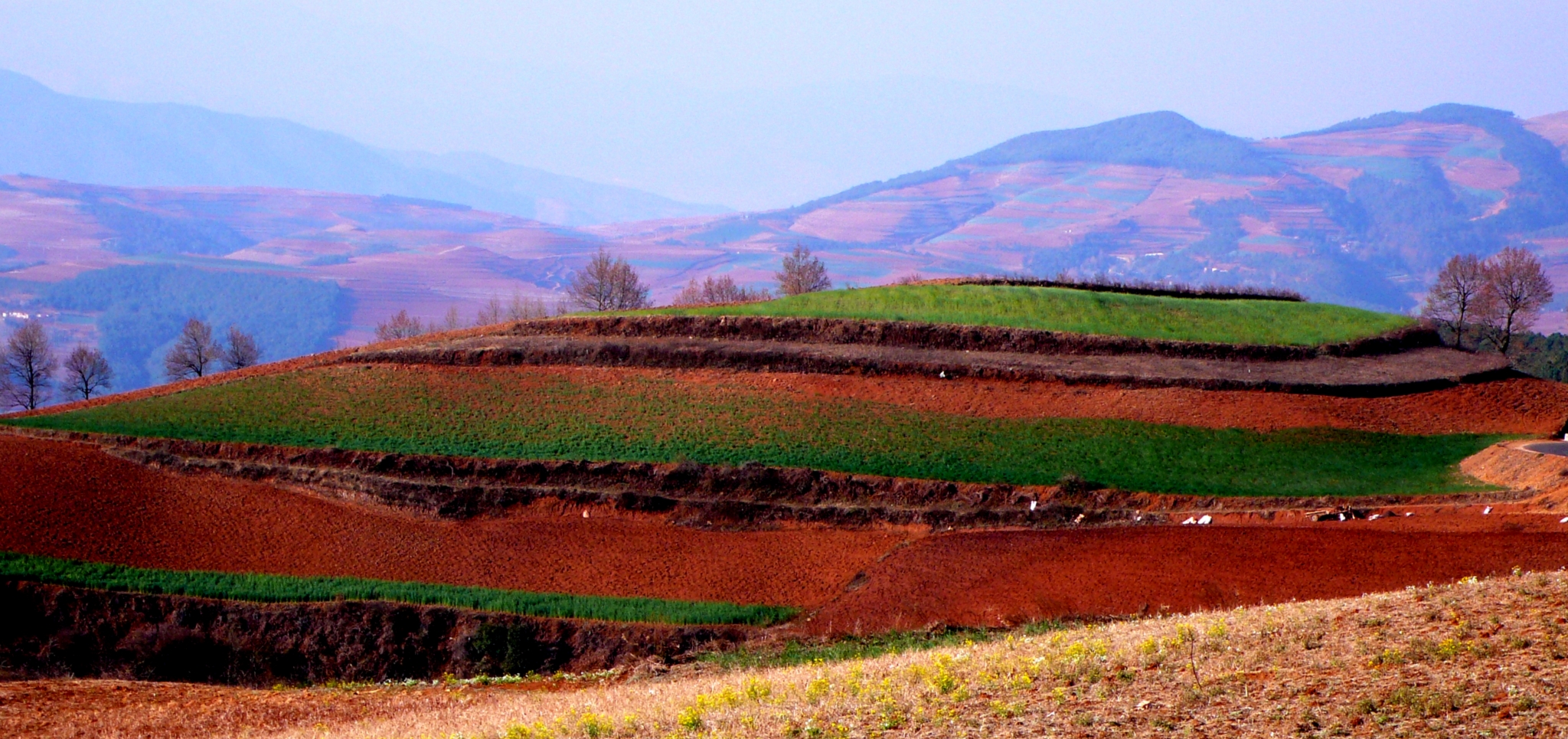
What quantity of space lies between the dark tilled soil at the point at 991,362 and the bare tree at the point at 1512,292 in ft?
52.3

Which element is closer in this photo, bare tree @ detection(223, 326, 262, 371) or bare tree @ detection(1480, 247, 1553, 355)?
bare tree @ detection(1480, 247, 1553, 355)

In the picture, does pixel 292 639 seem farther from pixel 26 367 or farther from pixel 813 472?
pixel 26 367

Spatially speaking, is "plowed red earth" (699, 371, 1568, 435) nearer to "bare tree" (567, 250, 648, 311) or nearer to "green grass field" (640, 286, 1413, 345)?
"green grass field" (640, 286, 1413, 345)

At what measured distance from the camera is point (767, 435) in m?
34.3

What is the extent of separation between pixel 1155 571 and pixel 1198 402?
47.8ft

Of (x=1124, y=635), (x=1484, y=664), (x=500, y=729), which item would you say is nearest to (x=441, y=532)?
(x=500, y=729)

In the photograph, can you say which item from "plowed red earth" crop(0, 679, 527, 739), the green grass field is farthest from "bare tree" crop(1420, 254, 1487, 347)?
"plowed red earth" crop(0, 679, 527, 739)

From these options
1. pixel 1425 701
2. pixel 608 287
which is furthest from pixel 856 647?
pixel 608 287

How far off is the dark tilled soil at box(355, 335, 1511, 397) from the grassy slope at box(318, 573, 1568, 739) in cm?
2401

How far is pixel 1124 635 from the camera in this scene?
14.8 m

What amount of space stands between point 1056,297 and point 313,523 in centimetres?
3072

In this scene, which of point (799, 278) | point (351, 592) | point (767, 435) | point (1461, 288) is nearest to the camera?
point (351, 592)

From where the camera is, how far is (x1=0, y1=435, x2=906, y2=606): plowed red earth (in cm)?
2614

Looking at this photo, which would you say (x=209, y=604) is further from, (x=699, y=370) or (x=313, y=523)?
(x=699, y=370)
